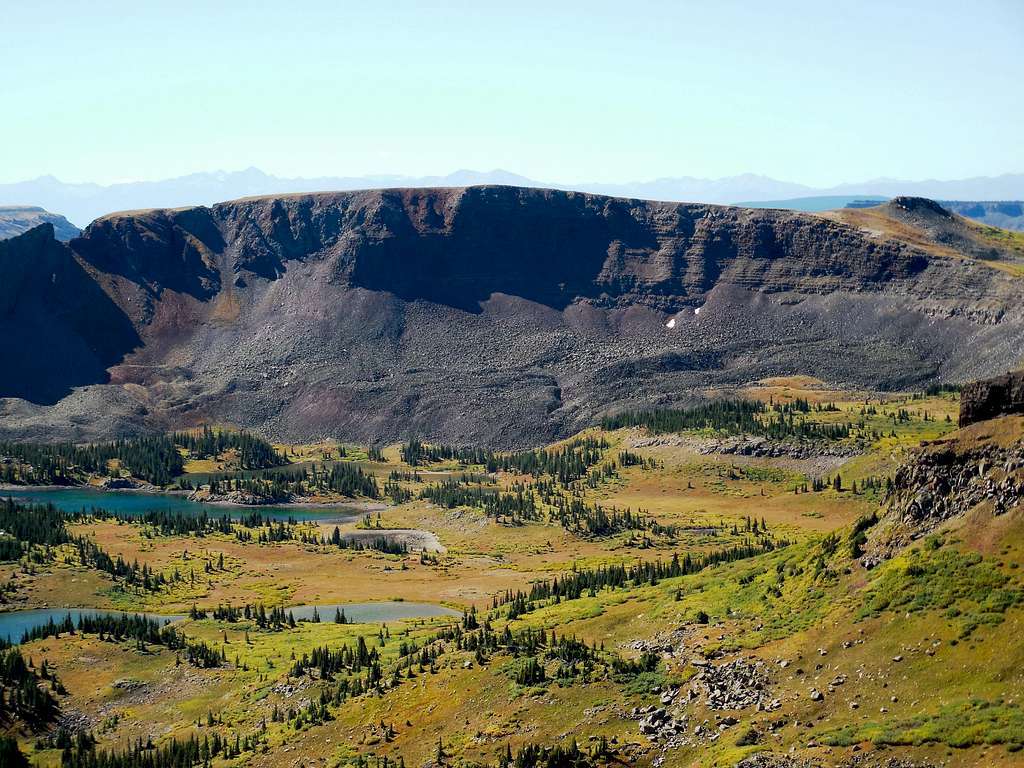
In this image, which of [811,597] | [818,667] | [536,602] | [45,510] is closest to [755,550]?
[536,602]

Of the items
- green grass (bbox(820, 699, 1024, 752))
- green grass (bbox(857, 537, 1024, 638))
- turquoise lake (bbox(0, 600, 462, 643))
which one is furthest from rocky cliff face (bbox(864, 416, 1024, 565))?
turquoise lake (bbox(0, 600, 462, 643))

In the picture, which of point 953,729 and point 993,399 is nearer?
point 953,729

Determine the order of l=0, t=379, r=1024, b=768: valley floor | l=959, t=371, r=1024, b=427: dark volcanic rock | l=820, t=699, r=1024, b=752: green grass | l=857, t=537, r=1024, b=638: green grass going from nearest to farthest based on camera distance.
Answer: l=820, t=699, r=1024, b=752: green grass
l=0, t=379, r=1024, b=768: valley floor
l=857, t=537, r=1024, b=638: green grass
l=959, t=371, r=1024, b=427: dark volcanic rock

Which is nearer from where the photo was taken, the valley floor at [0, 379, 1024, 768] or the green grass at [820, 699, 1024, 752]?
the green grass at [820, 699, 1024, 752]

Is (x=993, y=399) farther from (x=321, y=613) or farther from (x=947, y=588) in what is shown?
(x=321, y=613)

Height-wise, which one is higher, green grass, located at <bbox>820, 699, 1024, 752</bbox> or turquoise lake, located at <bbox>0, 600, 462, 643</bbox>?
green grass, located at <bbox>820, 699, 1024, 752</bbox>

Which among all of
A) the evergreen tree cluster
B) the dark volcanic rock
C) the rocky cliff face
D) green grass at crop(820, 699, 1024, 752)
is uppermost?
the dark volcanic rock

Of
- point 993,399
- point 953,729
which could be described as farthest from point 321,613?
point 953,729

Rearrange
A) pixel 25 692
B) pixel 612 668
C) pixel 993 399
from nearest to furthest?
pixel 993 399 < pixel 612 668 < pixel 25 692

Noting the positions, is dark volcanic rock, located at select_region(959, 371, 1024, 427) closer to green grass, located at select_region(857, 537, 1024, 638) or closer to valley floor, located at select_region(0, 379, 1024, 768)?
valley floor, located at select_region(0, 379, 1024, 768)
